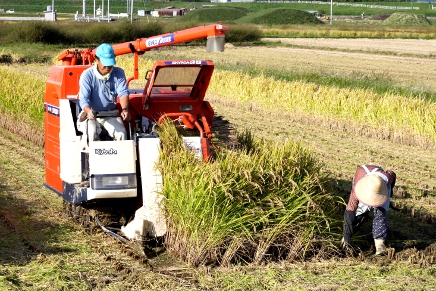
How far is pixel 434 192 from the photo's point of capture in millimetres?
10320

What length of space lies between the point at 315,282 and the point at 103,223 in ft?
8.44

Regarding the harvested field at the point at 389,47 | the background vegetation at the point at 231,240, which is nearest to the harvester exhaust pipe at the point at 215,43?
the background vegetation at the point at 231,240

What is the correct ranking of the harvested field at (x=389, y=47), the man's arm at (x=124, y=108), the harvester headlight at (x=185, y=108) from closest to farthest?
the man's arm at (x=124, y=108), the harvester headlight at (x=185, y=108), the harvested field at (x=389, y=47)

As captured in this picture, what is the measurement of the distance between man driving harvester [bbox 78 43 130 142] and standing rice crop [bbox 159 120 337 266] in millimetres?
614

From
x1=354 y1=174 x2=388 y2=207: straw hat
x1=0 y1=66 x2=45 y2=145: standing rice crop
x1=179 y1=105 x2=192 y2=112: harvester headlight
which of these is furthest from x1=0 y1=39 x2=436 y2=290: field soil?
x1=0 y1=66 x2=45 y2=145: standing rice crop

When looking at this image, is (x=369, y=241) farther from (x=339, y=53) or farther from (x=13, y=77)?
(x=339, y=53)

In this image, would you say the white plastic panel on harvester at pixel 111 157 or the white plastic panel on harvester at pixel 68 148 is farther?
the white plastic panel on harvester at pixel 68 148

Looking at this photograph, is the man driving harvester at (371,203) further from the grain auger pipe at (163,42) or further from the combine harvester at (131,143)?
the grain auger pipe at (163,42)

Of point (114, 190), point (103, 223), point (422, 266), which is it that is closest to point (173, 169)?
point (114, 190)

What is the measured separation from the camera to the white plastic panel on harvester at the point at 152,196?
24.1 ft

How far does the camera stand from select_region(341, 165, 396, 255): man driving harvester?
725 cm

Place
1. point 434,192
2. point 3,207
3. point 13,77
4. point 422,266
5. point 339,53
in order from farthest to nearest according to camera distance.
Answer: point 339,53 < point 13,77 < point 434,192 < point 3,207 < point 422,266

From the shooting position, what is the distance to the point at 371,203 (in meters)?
7.25

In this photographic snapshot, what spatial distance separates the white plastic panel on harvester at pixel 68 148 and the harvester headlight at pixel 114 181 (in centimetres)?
67
